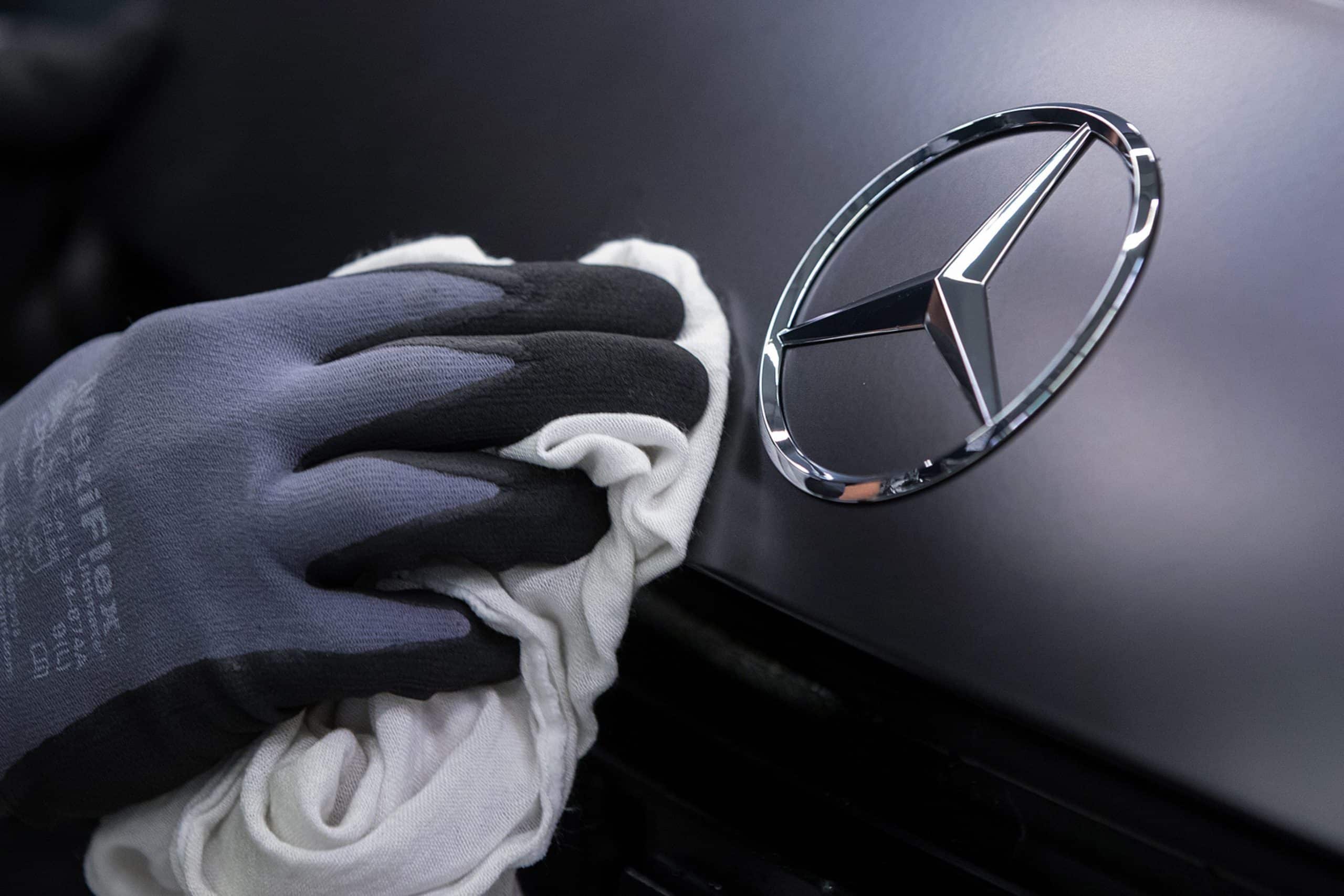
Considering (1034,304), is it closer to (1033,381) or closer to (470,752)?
(1033,381)

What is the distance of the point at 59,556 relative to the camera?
1.70ft

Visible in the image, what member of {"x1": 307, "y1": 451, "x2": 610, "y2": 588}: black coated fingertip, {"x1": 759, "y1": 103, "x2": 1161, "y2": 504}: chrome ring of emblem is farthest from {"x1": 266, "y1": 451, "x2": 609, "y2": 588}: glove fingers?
{"x1": 759, "y1": 103, "x2": 1161, "y2": 504}: chrome ring of emblem

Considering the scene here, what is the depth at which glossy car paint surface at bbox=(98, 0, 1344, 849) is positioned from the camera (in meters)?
0.43

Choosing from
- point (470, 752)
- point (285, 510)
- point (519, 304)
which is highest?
point (519, 304)

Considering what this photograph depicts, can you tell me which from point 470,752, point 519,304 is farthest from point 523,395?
point 470,752

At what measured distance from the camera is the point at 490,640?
1.70 ft

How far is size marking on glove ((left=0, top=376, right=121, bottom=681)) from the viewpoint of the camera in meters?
0.50

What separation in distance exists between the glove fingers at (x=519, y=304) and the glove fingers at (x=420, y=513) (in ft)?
0.22

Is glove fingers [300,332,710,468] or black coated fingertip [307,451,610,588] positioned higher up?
glove fingers [300,332,710,468]

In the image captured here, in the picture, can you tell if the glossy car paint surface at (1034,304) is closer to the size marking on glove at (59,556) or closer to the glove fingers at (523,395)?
the glove fingers at (523,395)

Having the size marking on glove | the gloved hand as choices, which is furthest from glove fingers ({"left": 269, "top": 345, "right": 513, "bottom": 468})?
the size marking on glove

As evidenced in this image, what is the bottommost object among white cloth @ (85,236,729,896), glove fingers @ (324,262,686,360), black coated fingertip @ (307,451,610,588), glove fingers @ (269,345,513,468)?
white cloth @ (85,236,729,896)

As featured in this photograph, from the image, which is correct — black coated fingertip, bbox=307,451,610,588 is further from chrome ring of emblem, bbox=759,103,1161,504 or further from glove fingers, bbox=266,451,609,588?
chrome ring of emblem, bbox=759,103,1161,504

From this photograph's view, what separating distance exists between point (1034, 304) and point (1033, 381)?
41mm
